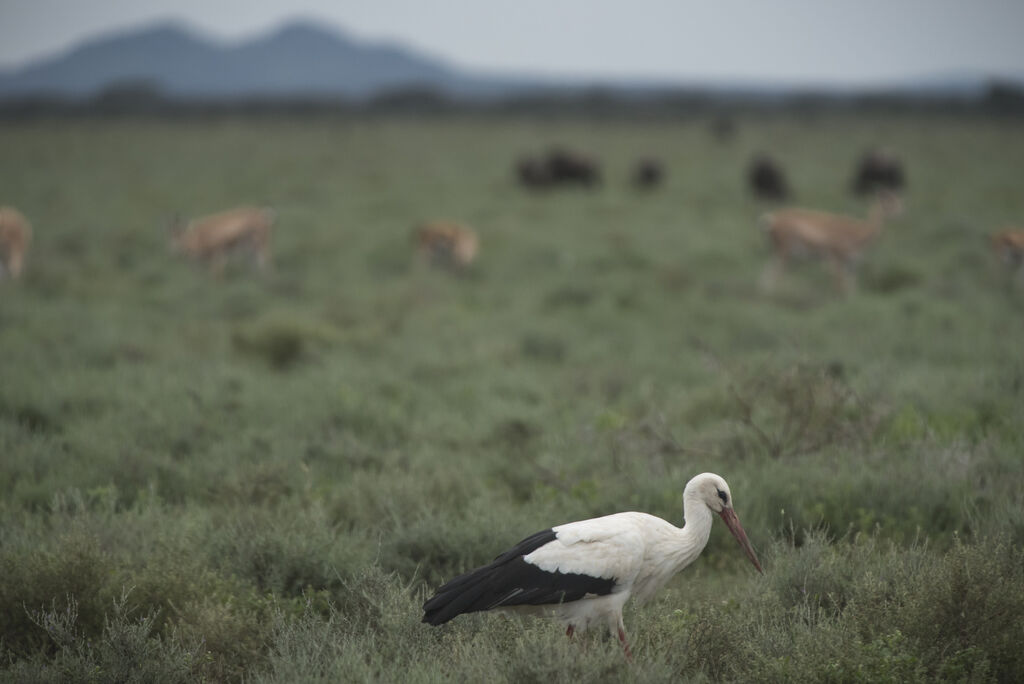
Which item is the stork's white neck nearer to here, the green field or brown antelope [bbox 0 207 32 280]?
the green field

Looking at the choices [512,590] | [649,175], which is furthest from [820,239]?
[649,175]

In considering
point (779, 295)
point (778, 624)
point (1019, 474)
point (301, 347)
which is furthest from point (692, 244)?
point (778, 624)

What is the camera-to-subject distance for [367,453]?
6.61m

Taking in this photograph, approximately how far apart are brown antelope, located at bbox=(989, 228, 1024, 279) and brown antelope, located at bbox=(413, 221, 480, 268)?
776 cm

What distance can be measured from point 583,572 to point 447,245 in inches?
445

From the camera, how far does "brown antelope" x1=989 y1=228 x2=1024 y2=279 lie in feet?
40.0

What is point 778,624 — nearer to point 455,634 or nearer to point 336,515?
point 455,634

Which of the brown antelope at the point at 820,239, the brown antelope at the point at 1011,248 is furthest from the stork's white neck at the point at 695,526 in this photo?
the brown antelope at the point at 1011,248

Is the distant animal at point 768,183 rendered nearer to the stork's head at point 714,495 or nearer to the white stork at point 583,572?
the stork's head at point 714,495

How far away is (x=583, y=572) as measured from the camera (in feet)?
12.6

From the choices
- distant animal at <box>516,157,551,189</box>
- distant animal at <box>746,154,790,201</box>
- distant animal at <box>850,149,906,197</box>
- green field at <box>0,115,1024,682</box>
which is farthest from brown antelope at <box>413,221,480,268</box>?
distant animal at <box>850,149,906,197</box>

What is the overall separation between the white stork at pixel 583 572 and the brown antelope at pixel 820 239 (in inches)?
386

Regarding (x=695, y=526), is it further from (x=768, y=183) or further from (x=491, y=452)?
(x=768, y=183)

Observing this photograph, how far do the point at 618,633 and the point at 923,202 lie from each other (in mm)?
20715
